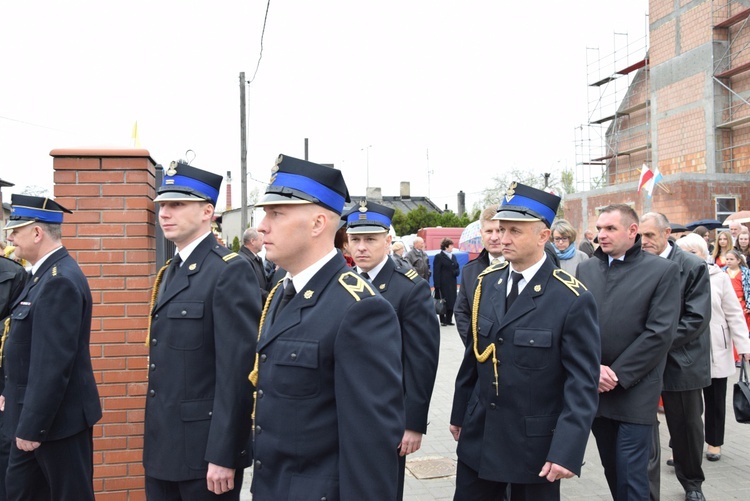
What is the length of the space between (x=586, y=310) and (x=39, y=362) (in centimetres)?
292

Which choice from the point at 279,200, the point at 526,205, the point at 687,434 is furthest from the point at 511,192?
the point at 687,434

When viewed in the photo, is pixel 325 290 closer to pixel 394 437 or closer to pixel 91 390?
pixel 394 437

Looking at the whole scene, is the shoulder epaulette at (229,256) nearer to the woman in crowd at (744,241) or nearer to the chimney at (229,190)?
the woman in crowd at (744,241)

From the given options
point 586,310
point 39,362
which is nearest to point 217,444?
point 39,362

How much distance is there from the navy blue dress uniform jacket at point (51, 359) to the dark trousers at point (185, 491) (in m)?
0.74

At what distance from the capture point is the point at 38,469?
369 centimetres

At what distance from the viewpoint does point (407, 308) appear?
3994 mm

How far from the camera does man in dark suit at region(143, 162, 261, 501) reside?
2924 millimetres

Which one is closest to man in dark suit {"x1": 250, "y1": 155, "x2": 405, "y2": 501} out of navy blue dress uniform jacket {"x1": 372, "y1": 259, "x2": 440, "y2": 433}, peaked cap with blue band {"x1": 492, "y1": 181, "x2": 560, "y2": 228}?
peaked cap with blue band {"x1": 492, "y1": 181, "x2": 560, "y2": 228}

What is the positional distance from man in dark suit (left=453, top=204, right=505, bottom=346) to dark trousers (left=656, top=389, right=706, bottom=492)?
168 centimetres

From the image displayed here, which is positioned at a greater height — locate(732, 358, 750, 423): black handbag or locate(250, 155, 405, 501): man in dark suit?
locate(250, 155, 405, 501): man in dark suit

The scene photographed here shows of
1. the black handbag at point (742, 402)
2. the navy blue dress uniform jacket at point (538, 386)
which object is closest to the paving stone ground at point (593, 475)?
the black handbag at point (742, 402)

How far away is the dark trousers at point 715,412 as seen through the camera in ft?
18.7

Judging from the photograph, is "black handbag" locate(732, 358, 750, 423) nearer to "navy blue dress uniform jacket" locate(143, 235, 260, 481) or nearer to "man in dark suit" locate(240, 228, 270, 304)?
"navy blue dress uniform jacket" locate(143, 235, 260, 481)
